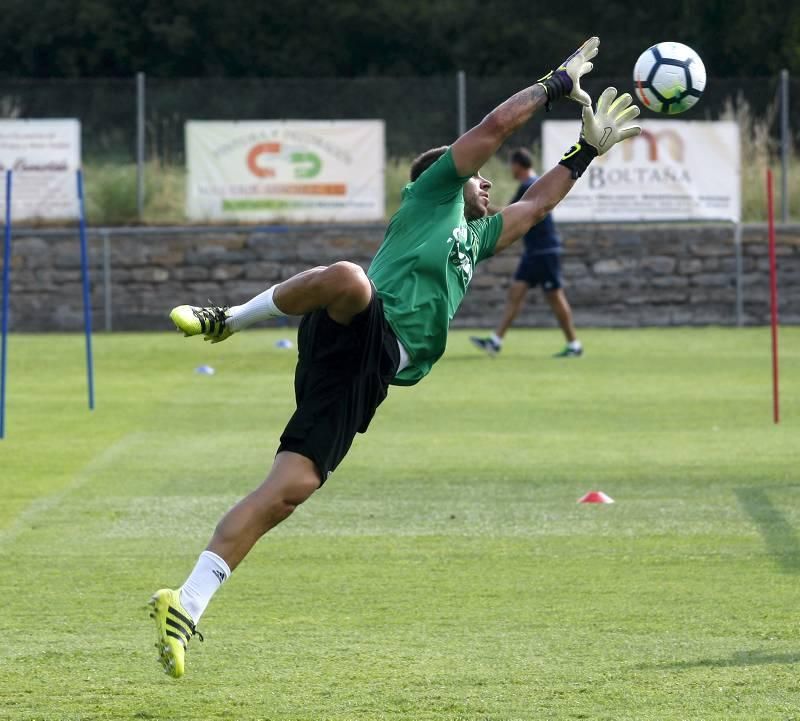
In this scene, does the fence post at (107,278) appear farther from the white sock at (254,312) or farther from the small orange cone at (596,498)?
the white sock at (254,312)

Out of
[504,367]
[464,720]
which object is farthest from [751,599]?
[504,367]

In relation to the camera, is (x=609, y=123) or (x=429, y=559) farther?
(x=429, y=559)

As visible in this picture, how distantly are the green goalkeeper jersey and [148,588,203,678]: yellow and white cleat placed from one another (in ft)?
4.37

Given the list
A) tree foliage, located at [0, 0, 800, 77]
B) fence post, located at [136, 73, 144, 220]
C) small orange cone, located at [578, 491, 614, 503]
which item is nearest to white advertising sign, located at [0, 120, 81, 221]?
fence post, located at [136, 73, 144, 220]

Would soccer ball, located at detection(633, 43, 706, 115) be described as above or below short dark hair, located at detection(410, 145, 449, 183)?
above

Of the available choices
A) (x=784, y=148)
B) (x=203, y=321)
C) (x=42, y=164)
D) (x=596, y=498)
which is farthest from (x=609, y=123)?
(x=42, y=164)

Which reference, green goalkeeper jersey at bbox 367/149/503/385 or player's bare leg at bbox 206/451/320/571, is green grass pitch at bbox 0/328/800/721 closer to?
player's bare leg at bbox 206/451/320/571

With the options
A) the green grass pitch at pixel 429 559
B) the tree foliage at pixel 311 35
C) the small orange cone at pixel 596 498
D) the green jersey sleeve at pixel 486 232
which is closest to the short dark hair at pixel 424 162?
the green jersey sleeve at pixel 486 232

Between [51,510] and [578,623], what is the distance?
4185 millimetres

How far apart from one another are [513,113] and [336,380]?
137cm

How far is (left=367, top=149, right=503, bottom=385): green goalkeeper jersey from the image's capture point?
6426 mm

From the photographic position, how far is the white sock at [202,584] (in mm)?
5797

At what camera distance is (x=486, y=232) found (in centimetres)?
709

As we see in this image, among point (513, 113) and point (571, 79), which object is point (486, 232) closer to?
point (513, 113)
